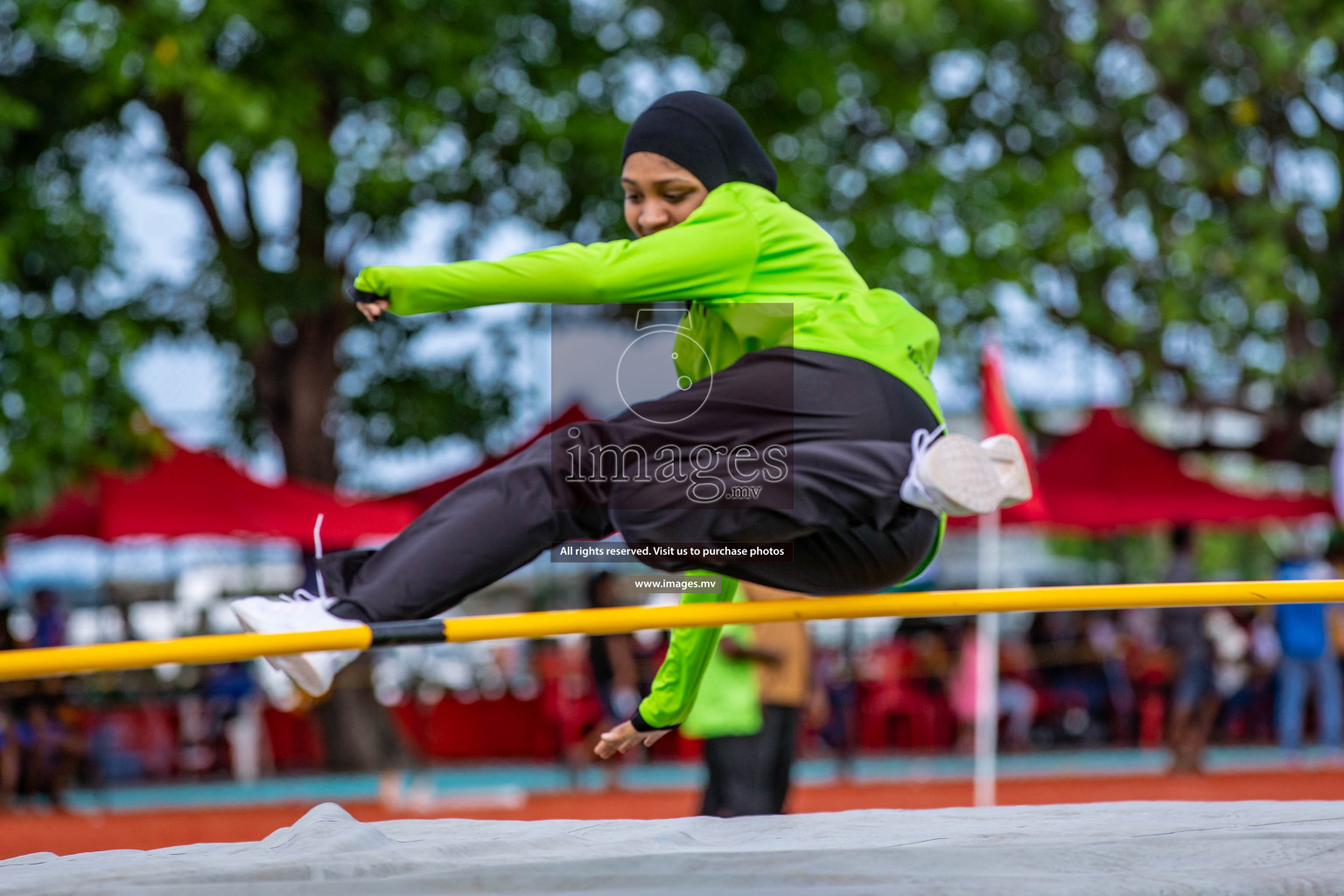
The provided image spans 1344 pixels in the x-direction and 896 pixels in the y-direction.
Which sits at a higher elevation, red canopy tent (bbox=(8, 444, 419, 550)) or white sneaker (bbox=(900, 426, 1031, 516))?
white sneaker (bbox=(900, 426, 1031, 516))

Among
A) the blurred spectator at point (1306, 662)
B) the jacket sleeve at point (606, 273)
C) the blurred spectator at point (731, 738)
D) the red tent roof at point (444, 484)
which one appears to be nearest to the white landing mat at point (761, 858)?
the jacket sleeve at point (606, 273)

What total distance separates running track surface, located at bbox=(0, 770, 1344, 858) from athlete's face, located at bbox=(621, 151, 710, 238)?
233 inches

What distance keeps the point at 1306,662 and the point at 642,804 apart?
5143 mm

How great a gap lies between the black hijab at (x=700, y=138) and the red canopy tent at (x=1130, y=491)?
8170 mm

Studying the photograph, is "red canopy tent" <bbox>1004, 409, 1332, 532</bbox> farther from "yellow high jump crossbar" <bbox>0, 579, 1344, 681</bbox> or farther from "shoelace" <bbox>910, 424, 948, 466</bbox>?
"shoelace" <bbox>910, 424, 948, 466</bbox>

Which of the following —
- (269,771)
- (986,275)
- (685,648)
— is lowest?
(269,771)

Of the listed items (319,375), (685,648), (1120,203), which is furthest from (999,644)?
(685,648)

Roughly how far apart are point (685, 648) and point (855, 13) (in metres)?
8.96

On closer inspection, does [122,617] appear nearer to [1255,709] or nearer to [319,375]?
[319,375]

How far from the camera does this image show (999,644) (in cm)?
1339

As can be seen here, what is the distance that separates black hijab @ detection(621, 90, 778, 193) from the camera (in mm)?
2840

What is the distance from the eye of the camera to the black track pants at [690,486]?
2.64m

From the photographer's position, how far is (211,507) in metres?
9.43

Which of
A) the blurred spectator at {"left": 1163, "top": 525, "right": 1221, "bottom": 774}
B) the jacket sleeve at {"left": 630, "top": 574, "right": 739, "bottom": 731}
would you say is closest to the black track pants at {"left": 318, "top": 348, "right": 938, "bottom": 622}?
the jacket sleeve at {"left": 630, "top": 574, "right": 739, "bottom": 731}
